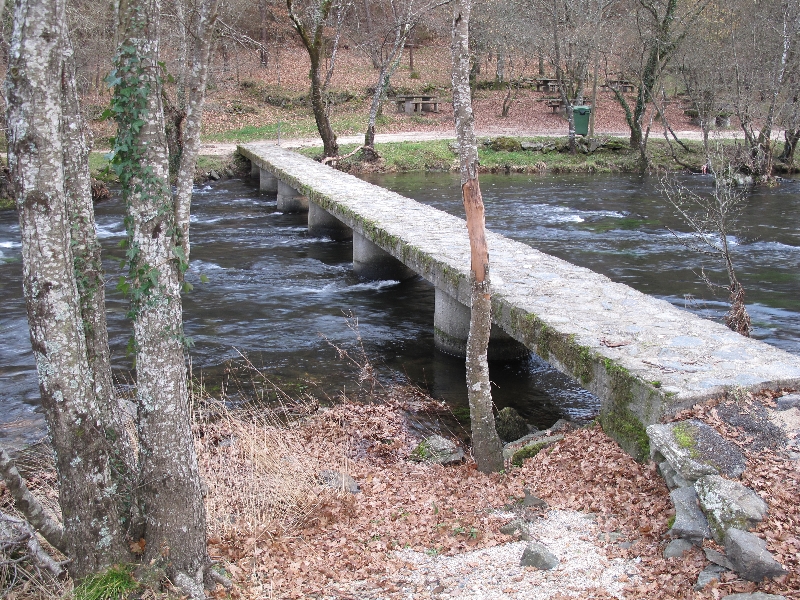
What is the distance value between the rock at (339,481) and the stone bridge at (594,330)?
79.9 inches

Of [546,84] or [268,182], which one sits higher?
[546,84]

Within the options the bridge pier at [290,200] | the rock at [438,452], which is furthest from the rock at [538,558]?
the bridge pier at [290,200]

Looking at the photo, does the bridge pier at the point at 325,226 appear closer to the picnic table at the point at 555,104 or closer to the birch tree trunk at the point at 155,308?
the birch tree trunk at the point at 155,308

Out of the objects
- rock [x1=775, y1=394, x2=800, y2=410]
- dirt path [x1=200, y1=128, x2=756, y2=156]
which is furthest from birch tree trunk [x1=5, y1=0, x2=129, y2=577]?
dirt path [x1=200, y1=128, x2=756, y2=156]

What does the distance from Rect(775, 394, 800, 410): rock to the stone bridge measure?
18 cm

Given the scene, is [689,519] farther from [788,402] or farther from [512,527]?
[788,402]

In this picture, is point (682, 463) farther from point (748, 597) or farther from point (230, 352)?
point (230, 352)

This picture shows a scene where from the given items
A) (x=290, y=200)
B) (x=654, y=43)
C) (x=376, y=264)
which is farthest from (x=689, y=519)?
(x=654, y=43)

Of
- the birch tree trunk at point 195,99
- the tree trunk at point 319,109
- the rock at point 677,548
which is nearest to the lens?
the rock at point 677,548

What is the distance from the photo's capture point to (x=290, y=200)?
805 inches

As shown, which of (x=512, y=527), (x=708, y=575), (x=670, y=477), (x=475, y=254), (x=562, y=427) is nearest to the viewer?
(x=708, y=575)

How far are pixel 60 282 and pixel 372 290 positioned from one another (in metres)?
9.25

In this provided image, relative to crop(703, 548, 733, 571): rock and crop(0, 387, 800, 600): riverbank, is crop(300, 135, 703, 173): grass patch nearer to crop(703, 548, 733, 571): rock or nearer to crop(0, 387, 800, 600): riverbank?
crop(0, 387, 800, 600): riverbank

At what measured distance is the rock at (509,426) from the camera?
23.7 feet
